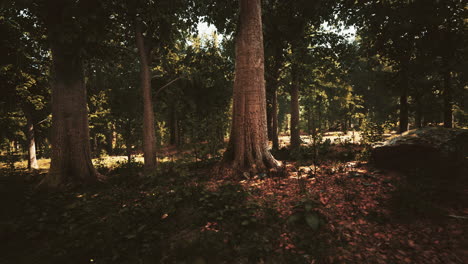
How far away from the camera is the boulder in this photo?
5.12 metres

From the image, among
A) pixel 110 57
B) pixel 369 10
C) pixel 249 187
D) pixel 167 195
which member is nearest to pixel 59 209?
pixel 167 195

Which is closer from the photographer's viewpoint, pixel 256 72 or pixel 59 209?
pixel 59 209

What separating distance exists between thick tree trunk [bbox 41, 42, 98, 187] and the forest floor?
1435 millimetres

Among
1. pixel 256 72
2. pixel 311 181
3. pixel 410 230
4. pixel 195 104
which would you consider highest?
pixel 195 104

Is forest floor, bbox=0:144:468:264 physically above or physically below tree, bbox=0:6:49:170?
below

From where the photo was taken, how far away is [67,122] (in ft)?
23.1

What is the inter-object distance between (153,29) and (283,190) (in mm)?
8297

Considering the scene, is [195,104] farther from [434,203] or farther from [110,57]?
[434,203]

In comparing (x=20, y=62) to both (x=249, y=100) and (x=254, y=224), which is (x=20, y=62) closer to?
(x=249, y=100)

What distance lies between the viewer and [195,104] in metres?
22.9

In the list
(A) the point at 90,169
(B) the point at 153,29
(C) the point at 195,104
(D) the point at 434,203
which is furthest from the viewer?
(C) the point at 195,104

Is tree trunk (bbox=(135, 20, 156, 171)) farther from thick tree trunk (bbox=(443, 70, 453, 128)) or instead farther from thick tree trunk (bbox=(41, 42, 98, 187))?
thick tree trunk (bbox=(443, 70, 453, 128))

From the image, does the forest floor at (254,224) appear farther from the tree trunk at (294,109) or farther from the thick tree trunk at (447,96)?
the thick tree trunk at (447,96)

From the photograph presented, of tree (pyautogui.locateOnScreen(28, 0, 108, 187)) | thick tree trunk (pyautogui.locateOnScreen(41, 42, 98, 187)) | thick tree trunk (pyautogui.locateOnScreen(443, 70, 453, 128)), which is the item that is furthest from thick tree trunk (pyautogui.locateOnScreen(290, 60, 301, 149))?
thick tree trunk (pyautogui.locateOnScreen(41, 42, 98, 187))
